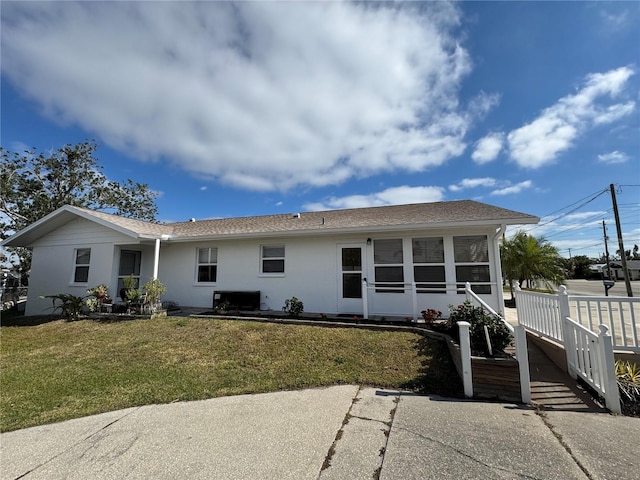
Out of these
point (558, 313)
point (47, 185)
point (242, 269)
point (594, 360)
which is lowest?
point (594, 360)

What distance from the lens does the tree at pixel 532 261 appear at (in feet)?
45.5

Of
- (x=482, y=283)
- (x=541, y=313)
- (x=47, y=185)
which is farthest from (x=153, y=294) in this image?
(x=47, y=185)

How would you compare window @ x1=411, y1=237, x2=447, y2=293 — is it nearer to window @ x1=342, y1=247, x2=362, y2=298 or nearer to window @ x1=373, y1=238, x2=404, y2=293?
window @ x1=373, y1=238, x2=404, y2=293

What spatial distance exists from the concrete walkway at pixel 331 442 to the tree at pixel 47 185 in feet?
83.9

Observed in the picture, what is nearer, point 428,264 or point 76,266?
point 428,264

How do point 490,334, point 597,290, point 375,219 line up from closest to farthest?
point 490,334 → point 375,219 → point 597,290

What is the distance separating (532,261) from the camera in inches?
A: 551

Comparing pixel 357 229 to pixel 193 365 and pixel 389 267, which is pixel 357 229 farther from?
pixel 193 365

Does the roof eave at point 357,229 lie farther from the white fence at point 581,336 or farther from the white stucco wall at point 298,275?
the white fence at point 581,336

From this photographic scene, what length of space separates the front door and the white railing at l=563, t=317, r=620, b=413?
5.34 metres

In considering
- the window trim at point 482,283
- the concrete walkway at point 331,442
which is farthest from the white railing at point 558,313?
the concrete walkway at point 331,442

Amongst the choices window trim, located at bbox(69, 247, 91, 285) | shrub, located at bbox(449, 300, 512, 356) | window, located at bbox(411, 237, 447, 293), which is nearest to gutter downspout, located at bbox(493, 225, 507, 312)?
window, located at bbox(411, 237, 447, 293)

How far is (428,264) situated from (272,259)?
5.38m

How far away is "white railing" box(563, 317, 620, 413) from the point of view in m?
3.50
